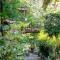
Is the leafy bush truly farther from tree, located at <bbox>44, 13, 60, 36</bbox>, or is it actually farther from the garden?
tree, located at <bbox>44, 13, 60, 36</bbox>

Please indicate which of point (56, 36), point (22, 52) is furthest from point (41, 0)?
point (22, 52)

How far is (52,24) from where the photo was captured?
26.8 feet

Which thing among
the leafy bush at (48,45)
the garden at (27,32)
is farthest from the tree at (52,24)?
the leafy bush at (48,45)

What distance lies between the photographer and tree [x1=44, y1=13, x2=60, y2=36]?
8086mm

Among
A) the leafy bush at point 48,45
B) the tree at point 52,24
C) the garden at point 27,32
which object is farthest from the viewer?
the tree at point 52,24

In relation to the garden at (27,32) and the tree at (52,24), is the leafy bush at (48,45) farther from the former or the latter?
the tree at (52,24)

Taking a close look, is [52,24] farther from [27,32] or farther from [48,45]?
[27,32]

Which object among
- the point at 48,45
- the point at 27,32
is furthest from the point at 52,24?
the point at 27,32

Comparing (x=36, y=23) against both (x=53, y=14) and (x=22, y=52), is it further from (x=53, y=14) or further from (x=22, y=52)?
(x=22, y=52)

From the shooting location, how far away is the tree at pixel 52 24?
26.5 feet

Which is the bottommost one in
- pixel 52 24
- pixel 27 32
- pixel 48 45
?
pixel 48 45

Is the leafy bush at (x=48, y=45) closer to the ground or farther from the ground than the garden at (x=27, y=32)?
closer to the ground

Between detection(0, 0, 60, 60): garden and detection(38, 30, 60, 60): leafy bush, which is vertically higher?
detection(0, 0, 60, 60): garden

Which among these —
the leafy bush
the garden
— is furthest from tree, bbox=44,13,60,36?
the leafy bush
